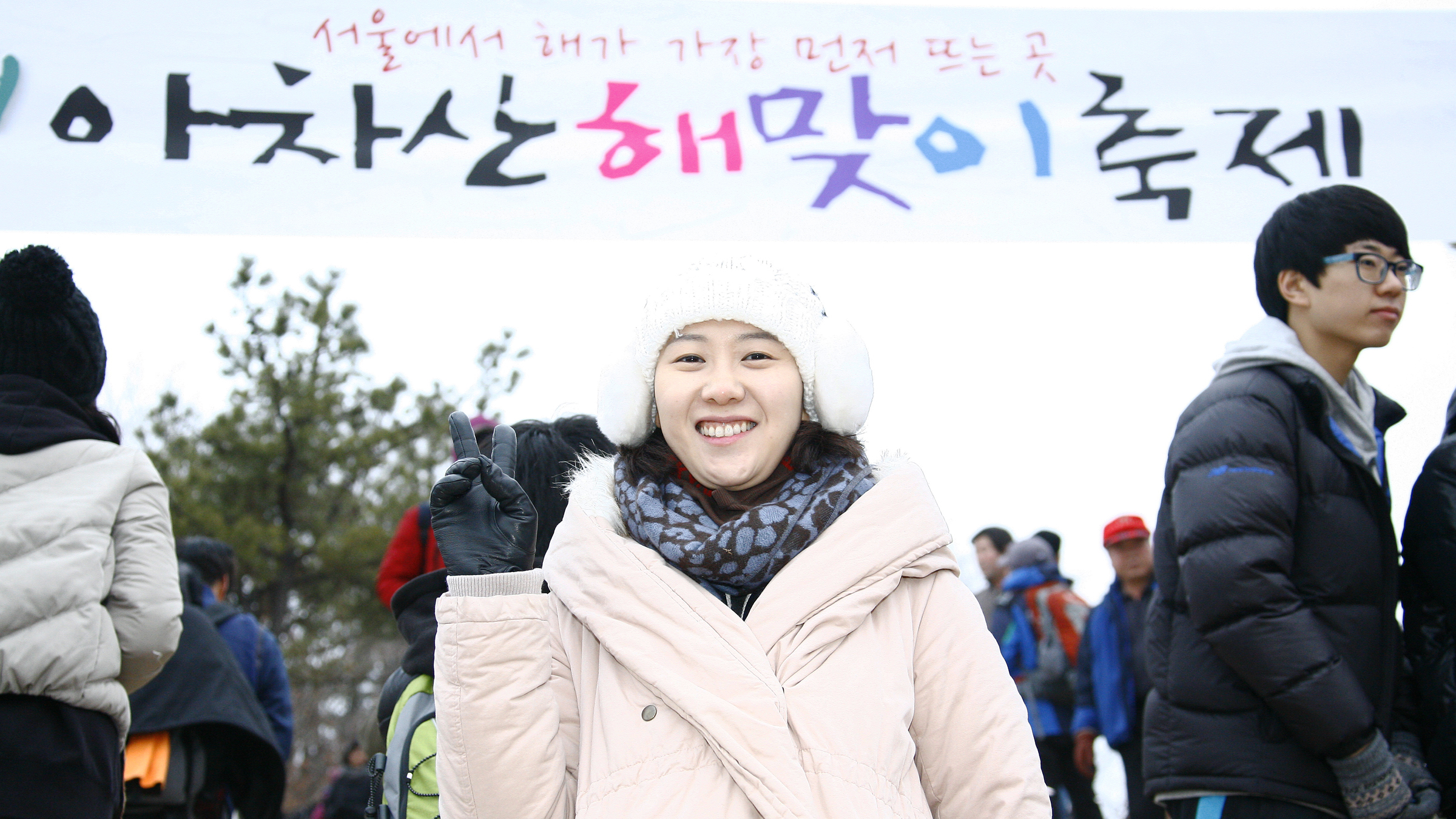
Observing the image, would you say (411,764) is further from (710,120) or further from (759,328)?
(710,120)

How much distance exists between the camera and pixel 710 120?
3166 millimetres

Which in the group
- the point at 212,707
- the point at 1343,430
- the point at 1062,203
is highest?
the point at 1062,203

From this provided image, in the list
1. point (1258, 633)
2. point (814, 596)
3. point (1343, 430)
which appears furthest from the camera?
point (1343, 430)

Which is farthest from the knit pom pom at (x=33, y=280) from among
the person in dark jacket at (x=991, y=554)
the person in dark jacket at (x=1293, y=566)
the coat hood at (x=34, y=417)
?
the person in dark jacket at (x=991, y=554)

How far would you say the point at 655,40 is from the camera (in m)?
3.18

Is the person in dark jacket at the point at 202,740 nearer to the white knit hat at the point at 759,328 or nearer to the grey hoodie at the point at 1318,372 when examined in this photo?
the white knit hat at the point at 759,328

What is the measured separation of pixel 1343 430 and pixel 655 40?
78.9 inches

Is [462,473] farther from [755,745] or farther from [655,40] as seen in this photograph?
[655,40]

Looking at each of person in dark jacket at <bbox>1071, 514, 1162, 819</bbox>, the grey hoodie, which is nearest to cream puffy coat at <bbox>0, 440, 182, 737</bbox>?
the grey hoodie

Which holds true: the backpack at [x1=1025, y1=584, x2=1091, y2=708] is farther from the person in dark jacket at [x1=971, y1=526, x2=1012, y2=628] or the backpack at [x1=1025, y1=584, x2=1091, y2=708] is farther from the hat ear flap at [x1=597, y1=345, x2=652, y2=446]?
the hat ear flap at [x1=597, y1=345, x2=652, y2=446]

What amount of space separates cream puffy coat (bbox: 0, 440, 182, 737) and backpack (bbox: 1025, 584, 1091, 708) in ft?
13.5

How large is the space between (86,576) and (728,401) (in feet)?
5.16

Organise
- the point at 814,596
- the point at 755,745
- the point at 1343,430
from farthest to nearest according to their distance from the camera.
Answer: the point at 1343,430
the point at 814,596
the point at 755,745

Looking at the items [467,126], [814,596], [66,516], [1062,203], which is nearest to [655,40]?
[467,126]
